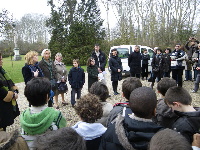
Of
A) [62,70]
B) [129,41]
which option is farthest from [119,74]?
[129,41]

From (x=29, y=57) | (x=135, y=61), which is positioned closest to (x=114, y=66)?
(x=135, y=61)

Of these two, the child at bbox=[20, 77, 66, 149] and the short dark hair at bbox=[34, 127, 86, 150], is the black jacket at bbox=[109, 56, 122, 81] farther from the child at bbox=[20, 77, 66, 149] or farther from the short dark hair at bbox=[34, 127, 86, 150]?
the short dark hair at bbox=[34, 127, 86, 150]

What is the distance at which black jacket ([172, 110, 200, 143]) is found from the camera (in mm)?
1736

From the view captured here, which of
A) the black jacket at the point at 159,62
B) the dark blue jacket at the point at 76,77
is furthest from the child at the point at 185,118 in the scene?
the black jacket at the point at 159,62

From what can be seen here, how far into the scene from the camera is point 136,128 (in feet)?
5.09

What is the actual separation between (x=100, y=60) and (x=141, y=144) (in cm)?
548

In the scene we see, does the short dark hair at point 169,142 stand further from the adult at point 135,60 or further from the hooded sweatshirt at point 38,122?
the adult at point 135,60

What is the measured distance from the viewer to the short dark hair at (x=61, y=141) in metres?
1.10

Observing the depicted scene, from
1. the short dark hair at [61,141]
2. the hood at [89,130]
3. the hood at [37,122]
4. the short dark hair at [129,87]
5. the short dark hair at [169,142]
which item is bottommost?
the hood at [89,130]

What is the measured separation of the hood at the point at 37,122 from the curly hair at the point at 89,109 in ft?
0.96

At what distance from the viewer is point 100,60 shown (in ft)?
22.5

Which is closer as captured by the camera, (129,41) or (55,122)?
→ (55,122)

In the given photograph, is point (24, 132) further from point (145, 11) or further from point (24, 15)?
point (24, 15)

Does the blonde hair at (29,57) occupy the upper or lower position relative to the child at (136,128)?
upper
